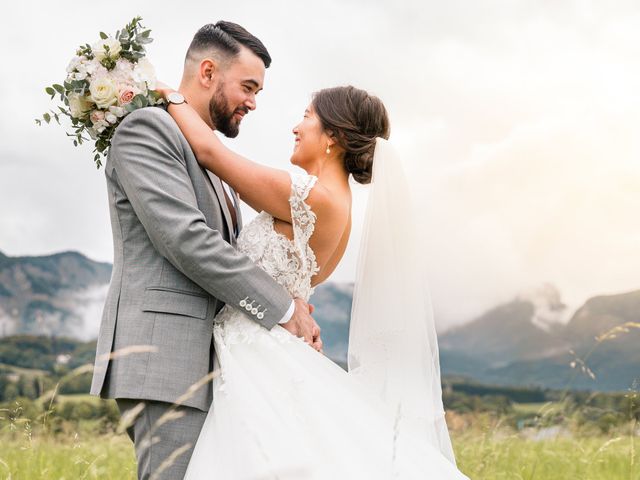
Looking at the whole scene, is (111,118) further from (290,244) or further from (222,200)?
(290,244)

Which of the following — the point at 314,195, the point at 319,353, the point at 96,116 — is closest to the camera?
the point at 319,353

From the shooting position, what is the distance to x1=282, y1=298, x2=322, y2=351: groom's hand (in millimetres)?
3469

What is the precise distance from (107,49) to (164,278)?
115 centimetres

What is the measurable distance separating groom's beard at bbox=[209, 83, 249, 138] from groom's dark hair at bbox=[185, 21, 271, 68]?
A: 205 mm

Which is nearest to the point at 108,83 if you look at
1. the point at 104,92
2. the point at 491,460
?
the point at 104,92

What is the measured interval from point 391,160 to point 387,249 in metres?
0.47

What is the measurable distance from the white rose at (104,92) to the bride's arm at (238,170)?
265 mm

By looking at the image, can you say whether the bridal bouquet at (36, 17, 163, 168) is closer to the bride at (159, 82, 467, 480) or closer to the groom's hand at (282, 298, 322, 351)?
the bride at (159, 82, 467, 480)

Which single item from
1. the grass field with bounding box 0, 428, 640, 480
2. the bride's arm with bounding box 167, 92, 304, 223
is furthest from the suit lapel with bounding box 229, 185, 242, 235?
the grass field with bounding box 0, 428, 640, 480

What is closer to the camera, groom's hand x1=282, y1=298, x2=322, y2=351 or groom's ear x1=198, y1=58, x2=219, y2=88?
groom's hand x1=282, y1=298, x2=322, y2=351

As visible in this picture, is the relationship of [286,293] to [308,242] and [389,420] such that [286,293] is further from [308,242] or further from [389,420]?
[389,420]

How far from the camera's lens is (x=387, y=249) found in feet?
13.4

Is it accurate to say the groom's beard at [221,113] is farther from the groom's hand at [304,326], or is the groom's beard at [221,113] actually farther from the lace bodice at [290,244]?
the groom's hand at [304,326]

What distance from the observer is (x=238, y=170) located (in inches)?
136
